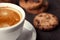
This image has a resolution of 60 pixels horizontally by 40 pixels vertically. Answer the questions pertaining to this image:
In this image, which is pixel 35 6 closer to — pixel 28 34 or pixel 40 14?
pixel 40 14

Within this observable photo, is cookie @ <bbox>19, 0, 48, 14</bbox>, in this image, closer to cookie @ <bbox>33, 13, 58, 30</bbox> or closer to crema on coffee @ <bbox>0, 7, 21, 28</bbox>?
cookie @ <bbox>33, 13, 58, 30</bbox>

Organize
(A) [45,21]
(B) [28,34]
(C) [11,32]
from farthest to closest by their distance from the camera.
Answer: (A) [45,21], (B) [28,34], (C) [11,32]

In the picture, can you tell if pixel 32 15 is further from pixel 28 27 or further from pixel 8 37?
pixel 8 37

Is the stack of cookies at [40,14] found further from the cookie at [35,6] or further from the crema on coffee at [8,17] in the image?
the crema on coffee at [8,17]

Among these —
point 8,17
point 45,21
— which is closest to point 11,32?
point 8,17

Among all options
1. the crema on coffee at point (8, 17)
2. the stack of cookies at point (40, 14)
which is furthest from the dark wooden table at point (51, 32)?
the crema on coffee at point (8, 17)

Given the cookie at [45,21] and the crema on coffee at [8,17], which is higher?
the crema on coffee at [8,17]

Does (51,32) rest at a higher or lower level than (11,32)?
lower

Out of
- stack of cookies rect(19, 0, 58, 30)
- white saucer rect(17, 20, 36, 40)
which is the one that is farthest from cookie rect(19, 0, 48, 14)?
white saucer rect(17, 20, 36, 40)
